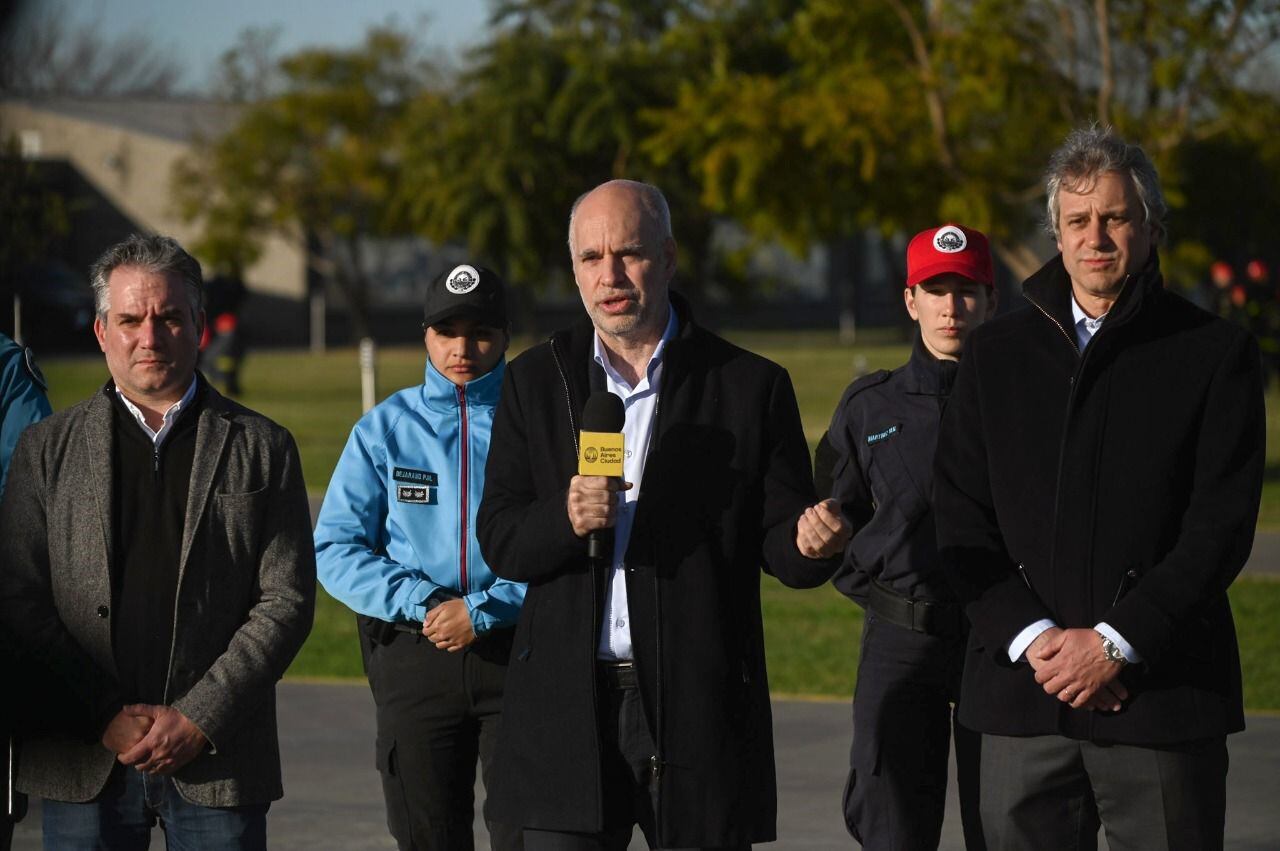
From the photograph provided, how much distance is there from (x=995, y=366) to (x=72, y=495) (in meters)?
2.06

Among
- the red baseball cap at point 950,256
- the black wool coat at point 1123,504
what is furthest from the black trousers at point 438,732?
the red baseball cap at point 950,256

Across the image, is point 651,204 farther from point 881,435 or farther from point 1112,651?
point 881,435

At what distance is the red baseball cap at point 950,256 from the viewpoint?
5453 millimetres

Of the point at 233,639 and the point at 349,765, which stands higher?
the point at 233,639

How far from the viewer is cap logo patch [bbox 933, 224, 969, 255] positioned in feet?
18.0

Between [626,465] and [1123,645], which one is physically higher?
[626,465]

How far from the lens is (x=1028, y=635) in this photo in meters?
3.96

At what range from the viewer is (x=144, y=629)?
4.05 meters

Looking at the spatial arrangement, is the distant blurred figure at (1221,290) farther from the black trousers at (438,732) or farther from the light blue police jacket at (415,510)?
the black trousers at (438,732)

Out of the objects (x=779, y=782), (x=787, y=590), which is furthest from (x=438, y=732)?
(x=787, y=590)

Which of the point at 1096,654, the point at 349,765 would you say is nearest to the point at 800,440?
the point at 1096,654

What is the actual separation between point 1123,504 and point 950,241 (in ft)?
5.65

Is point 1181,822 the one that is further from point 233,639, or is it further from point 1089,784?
point 233,639

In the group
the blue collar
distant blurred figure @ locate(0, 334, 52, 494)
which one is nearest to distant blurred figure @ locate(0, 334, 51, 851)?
distant blurred figure @ locate(0, 334, 52, 494)
